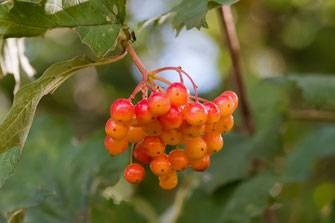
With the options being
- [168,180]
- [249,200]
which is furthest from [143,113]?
[249,200]

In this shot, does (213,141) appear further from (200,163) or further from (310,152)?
(310,152)

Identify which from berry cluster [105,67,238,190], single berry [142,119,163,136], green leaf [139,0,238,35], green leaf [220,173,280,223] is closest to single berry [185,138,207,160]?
berry cluster [105,67,238,190]

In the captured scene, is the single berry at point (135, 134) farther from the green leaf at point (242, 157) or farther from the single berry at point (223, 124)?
the green leaf at point (242, 157)

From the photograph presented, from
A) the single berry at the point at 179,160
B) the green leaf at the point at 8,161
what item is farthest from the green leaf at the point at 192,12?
the green leaf at the point at 8,161

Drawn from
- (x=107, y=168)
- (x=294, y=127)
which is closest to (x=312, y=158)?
(x=294, y=127)

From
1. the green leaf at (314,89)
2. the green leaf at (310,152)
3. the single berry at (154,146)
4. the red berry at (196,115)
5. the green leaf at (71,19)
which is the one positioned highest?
the green leaf at (71,19)

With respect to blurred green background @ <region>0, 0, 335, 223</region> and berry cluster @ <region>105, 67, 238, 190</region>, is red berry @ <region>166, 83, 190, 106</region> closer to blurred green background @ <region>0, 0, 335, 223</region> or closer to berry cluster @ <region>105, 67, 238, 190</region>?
berry cluster @ <region>105, 67, 238, 190</region>
